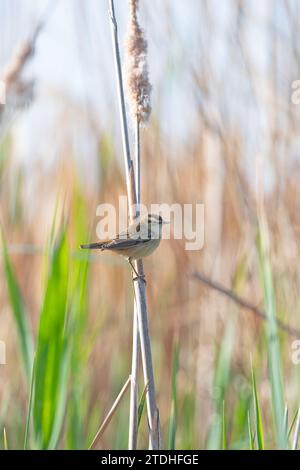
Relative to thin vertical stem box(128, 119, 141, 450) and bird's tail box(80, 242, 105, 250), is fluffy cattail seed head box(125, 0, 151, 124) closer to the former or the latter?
thin vertical stem box(128, 119, 141, 450)

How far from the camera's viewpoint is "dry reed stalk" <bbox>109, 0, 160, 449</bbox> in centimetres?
101

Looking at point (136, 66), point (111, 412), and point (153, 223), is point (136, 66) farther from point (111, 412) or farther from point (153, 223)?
point (111, 412)

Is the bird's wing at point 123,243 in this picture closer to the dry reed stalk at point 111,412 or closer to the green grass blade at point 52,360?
the green grass blade at point 52,360

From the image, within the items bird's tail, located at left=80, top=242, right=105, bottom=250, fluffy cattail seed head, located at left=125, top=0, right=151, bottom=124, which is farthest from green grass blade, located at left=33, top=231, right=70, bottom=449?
fluffy cattail seed head, located at left=125, top=0, right=151, bottom=124

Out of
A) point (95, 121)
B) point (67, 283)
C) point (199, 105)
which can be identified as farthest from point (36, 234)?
point (67, 283)

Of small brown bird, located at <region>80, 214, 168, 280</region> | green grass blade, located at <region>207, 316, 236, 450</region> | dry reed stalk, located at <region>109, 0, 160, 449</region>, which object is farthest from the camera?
green grass blade, located at <region>207, 316, 236, 450</region>

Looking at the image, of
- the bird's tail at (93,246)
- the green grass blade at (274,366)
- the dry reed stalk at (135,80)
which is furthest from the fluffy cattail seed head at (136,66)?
the green grass blade at (274,366)

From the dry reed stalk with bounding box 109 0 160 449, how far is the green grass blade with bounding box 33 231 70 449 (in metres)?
0.16

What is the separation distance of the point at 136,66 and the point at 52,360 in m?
0.49

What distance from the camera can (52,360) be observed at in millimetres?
1164

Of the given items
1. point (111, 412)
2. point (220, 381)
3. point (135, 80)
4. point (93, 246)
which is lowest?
point (111, 412)

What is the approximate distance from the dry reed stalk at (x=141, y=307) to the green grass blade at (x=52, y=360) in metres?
0.16

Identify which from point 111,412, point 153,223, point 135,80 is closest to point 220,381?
point 153,223

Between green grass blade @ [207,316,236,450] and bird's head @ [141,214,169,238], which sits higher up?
bird's head @ [141,214,169,238]
